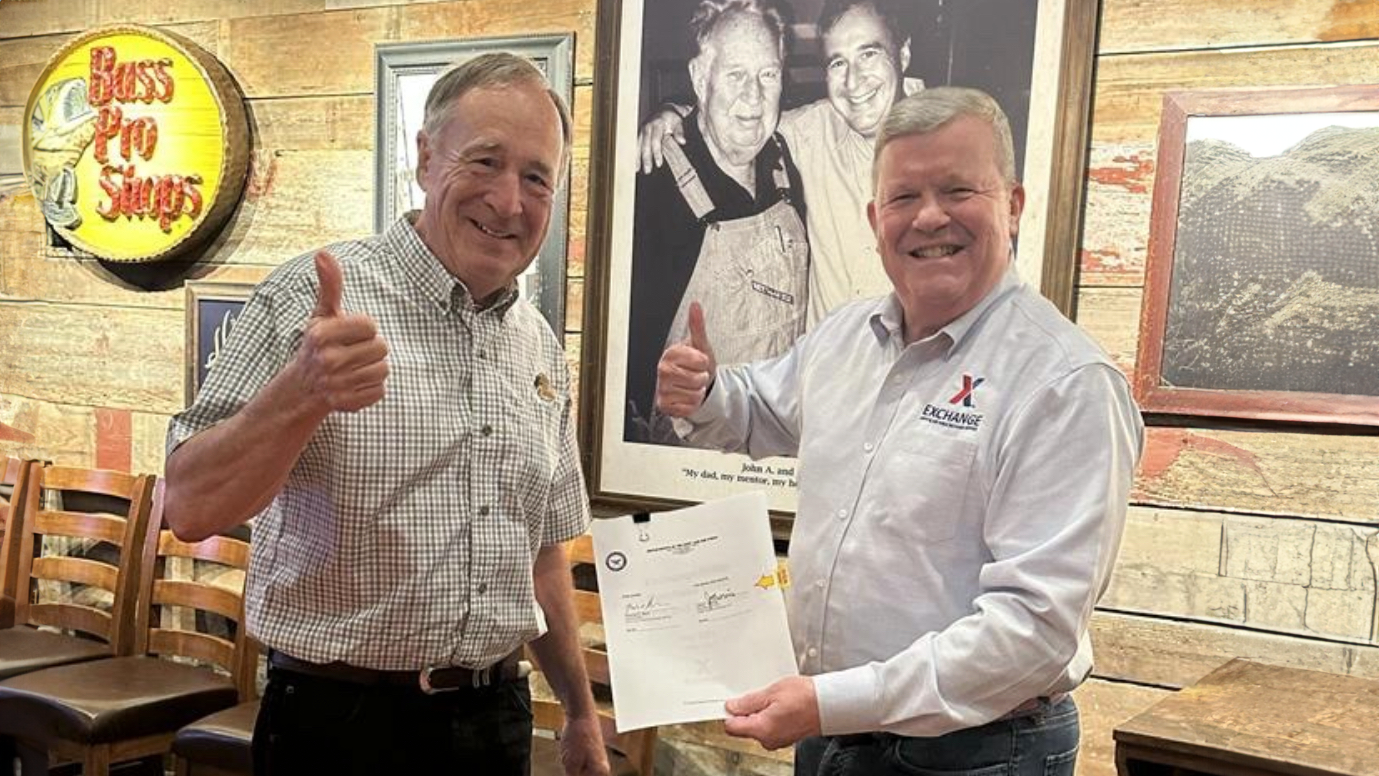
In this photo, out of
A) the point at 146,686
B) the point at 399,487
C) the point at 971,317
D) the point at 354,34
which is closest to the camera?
the point at 971,317

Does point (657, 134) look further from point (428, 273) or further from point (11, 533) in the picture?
point (11, 533)

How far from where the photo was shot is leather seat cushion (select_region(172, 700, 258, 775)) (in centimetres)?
278

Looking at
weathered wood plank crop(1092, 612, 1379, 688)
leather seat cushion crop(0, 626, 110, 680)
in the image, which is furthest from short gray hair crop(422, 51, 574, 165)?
leather seat cushion crop(0, 626, 110, 680)

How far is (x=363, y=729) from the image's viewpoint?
1.67m

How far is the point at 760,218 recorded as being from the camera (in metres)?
2.79

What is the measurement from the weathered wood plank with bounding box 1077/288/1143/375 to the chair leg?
101 inches

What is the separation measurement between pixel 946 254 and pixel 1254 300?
115 cm

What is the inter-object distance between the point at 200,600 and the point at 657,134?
1.85 metres

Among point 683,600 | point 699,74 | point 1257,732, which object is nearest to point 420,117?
point 699,74

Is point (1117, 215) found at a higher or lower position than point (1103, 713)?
higher

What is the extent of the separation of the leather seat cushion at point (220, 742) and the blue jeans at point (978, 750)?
177 cm

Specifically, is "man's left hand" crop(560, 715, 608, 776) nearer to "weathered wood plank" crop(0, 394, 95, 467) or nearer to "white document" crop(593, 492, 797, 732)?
"white document" crop(593, 492, 797, 732)

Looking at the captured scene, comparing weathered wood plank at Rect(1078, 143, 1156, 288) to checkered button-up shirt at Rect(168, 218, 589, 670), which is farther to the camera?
weathered wood plank at Rect(1078, 143, 1156, 288)

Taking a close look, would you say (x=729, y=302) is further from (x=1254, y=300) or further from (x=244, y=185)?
(x=244, y=185)
